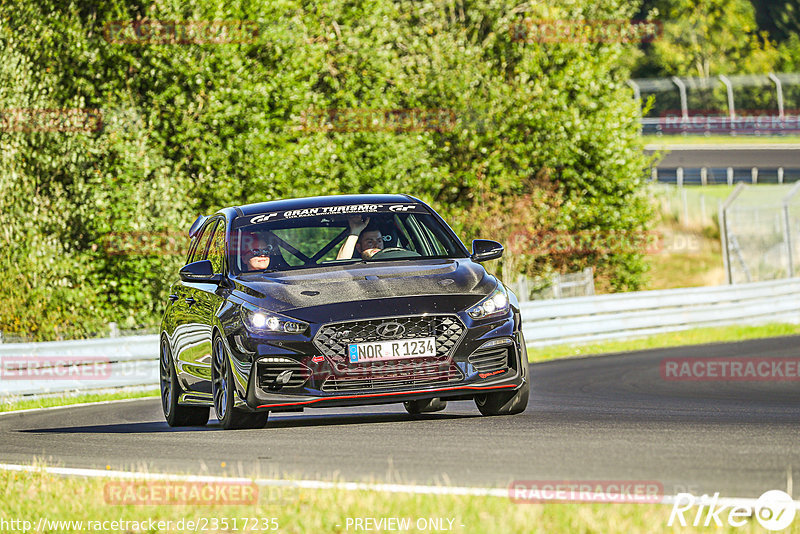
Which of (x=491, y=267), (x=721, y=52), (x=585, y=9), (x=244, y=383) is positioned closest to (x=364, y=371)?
(x=244, y=383)

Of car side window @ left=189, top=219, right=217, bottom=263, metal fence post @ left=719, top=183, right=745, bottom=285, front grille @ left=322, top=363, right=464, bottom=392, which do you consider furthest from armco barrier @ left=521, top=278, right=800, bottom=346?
front grille @ left=322, top=363, right=464, bottom=392

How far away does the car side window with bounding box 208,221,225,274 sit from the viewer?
10328 mm

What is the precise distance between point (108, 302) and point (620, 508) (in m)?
21.8

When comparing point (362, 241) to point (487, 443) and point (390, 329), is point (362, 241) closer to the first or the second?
point (390, 329)

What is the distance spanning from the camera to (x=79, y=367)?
18.1 metres

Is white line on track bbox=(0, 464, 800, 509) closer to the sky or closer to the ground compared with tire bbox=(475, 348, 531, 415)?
closer to the sky

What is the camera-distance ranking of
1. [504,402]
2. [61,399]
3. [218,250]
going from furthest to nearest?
1. [61,399]
2. [218,250]
3. [504,402]

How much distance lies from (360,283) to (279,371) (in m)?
0.80

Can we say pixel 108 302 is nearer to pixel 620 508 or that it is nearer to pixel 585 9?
pixel 585 9

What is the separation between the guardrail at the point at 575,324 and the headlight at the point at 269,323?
9.04 metres

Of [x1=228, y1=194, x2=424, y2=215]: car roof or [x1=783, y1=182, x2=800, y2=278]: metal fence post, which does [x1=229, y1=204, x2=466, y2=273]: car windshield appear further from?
[x1=783, y1=182, x2=800, y2=278]: metal fence post

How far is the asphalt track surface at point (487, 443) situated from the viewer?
6.74 m

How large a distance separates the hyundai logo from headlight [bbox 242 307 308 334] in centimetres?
47

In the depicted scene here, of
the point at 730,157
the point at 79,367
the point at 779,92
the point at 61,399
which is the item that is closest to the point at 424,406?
the point at 61,399
